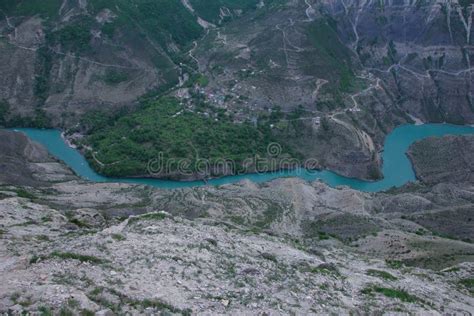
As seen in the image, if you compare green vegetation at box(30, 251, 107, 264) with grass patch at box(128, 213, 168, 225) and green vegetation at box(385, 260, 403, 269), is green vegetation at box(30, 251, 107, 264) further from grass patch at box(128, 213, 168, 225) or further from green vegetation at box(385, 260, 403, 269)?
green vegetation at box(385, 260, 403, 269)

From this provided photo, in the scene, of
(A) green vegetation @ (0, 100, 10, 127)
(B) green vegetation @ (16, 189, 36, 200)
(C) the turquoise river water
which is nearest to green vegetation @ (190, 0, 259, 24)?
(A) green vegetation @ (0, 100, 10, 127)

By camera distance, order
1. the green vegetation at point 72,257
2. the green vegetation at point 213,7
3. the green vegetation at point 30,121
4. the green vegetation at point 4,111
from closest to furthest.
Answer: the green vegetation at point 72,257
the green vegetation at point 4,111
the green vegetation at point 30,121
the green vegetation at point 213,7

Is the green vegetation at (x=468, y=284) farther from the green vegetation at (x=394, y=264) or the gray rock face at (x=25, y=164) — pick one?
the gray rock face at (x=25, y=164)

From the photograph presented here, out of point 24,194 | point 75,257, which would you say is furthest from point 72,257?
point 24,194

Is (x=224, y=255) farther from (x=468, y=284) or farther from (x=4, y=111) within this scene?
(x=4, y=111)

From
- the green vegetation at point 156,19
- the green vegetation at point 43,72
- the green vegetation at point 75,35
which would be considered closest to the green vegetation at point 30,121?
the green vegetation at point 43,72

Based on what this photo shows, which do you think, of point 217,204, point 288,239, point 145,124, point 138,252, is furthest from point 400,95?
point 138,252
